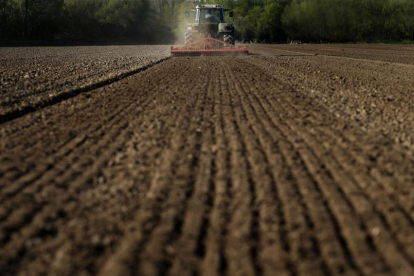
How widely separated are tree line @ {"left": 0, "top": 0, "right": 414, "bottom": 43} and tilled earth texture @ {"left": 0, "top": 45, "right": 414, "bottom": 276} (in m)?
34.6

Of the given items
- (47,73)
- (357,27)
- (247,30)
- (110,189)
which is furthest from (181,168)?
(247,30)

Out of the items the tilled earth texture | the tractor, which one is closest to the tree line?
the tractor

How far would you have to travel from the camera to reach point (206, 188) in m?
4.45

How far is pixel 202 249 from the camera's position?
11.1ft

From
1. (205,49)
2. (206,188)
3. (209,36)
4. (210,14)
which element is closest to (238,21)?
(210,14)

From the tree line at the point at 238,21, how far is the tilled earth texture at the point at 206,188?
114 ft

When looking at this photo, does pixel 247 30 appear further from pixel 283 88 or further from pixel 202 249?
pixel 202 249

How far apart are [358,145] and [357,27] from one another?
5682cm

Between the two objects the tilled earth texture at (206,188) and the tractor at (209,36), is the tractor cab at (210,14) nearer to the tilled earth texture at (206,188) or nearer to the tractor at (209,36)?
the tractor at (209,36)

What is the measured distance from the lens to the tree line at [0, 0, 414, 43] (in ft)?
176

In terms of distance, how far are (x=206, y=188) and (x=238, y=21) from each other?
85290 mm

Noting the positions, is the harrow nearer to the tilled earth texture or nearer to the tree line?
the tilled earth texture

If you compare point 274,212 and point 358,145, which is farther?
point 358,145

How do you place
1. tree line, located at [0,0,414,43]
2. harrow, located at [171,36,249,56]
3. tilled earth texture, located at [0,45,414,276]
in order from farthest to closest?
tree line, located at [0,0,414,43], harrow, located at [171,36,249,56], tilled earth texture, located at [0,45,414,276]
